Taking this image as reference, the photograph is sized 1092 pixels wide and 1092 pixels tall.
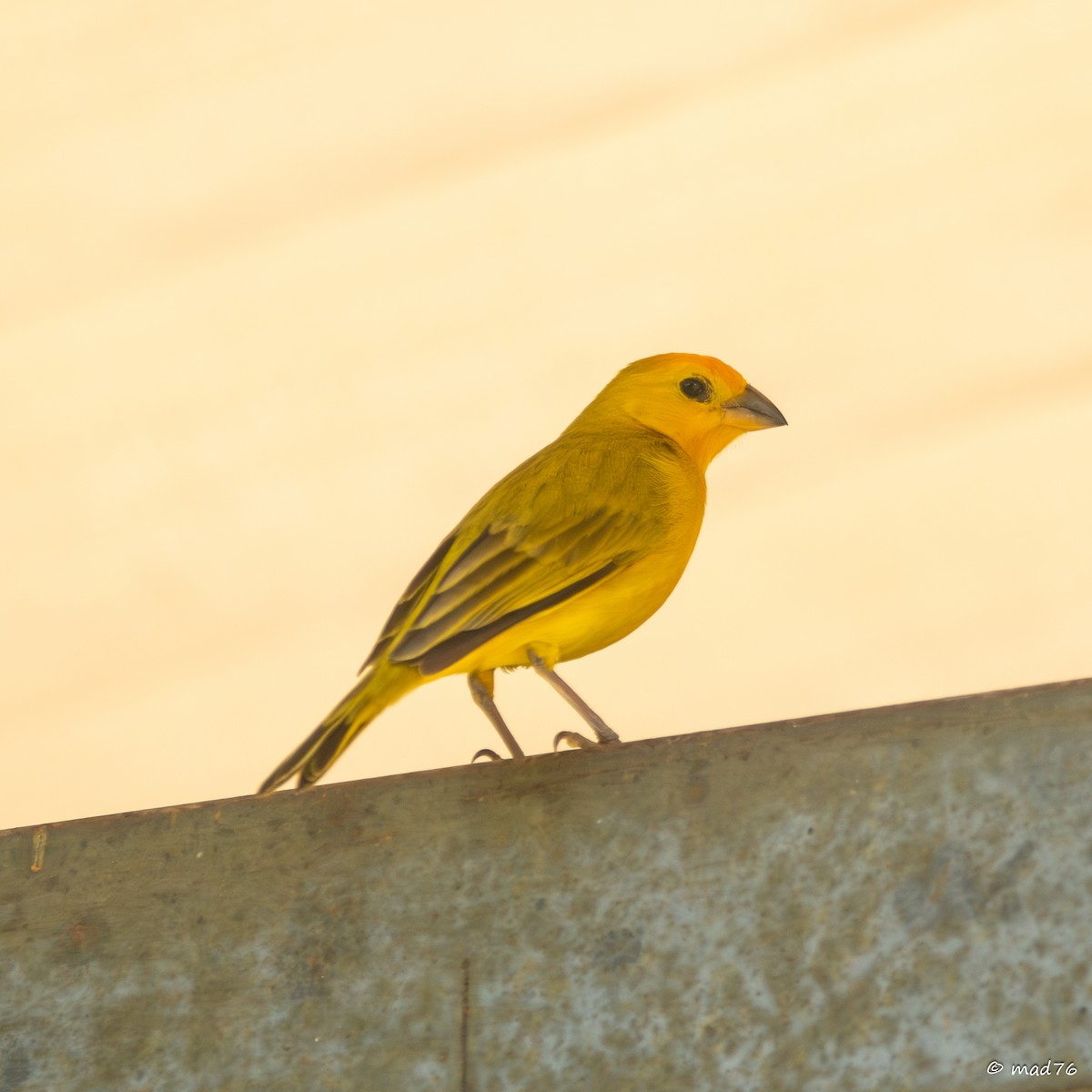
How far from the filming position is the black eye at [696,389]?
3.52m

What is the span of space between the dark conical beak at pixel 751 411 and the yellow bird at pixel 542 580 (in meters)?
0.27

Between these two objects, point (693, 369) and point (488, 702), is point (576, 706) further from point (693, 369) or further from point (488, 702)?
point (693, 369)

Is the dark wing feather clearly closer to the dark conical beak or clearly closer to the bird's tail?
the bird's tail

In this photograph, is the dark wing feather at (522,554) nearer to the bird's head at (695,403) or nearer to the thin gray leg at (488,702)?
the thin gray leg at (488,702)

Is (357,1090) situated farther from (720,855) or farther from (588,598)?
(588,598)

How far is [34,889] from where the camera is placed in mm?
2246

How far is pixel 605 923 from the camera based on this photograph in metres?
1.97

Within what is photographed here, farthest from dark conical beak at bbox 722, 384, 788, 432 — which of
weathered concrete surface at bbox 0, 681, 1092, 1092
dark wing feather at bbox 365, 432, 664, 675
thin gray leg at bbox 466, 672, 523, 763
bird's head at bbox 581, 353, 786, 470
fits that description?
weathered concrete surface at bbox 0, 681, 1092, 1092

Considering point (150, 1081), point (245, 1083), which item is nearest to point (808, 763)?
point (245, 1083)

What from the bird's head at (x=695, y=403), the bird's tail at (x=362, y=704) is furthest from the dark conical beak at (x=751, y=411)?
the bird's tail at (x=362, y=704)

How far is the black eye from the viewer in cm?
352

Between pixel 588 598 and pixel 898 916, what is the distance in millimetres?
1101

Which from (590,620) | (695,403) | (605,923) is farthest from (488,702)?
(605,923)

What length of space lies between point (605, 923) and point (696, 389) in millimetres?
1795
